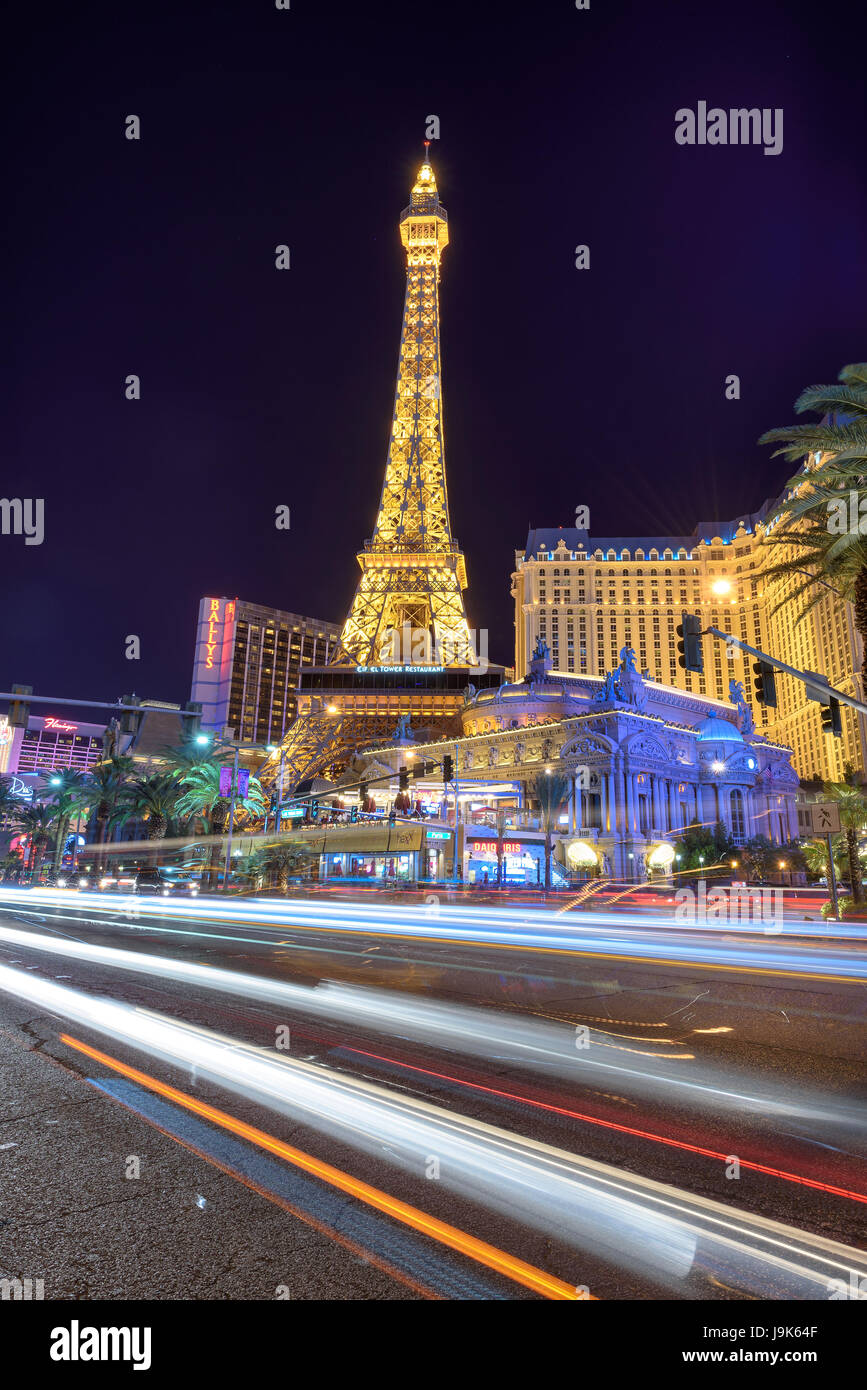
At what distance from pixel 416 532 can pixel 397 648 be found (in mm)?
16868

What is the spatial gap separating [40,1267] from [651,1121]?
4.27 m

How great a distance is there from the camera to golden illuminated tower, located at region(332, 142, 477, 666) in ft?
305

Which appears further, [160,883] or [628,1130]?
[160,883]

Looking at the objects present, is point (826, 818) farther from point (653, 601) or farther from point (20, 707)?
point (653, 601)

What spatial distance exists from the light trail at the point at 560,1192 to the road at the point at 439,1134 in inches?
0.8

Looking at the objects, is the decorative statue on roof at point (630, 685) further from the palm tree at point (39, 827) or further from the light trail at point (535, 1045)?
the light trail at point (535, 1045)

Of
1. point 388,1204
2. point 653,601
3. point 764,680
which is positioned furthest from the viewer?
point 653,601

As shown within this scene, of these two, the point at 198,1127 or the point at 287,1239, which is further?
the point at 198,1127

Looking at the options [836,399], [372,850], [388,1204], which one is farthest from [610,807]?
[388,1204]

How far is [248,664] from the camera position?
166750 mm
